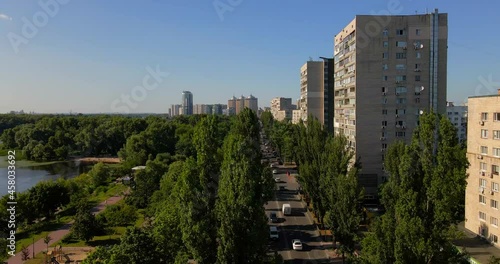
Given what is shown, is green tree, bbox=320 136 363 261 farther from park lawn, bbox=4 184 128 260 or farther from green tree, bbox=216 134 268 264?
park lawn, bbox=4 184 128 260

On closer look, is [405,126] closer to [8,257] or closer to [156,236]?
[156,236]

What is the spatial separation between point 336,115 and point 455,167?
1427 centimetres

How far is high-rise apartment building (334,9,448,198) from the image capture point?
26312mm

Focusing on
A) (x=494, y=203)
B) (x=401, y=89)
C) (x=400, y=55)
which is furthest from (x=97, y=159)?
(x=494, y=203)

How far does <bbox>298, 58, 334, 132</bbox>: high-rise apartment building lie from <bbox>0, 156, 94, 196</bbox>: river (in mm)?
30167

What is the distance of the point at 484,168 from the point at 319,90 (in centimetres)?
3439

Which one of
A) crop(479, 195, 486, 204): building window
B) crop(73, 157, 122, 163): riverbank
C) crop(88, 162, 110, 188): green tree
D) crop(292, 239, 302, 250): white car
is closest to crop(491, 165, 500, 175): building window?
crop(479, 195, 486, 204): building window

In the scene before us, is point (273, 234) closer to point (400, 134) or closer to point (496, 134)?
point (496, 134)

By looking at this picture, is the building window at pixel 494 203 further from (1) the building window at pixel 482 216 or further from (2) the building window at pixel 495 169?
(2) the building window at pixel 495 169

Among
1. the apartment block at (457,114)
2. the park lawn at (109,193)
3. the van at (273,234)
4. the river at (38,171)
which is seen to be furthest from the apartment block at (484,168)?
the apartment block at (457,114)

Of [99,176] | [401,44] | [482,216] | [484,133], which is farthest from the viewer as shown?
[99,176]

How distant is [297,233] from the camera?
2177cm

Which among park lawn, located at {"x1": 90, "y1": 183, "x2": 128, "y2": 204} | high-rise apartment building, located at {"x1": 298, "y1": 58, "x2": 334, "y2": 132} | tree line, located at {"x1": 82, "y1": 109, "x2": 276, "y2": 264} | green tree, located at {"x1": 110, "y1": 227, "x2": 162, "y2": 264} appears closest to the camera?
green tree, located at {"x1": 110, "y1": 227, "x2": 162, "y2": 264}

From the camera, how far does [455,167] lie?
62.7 feet
